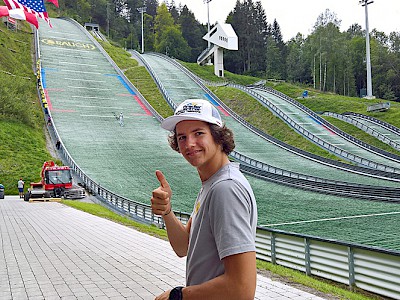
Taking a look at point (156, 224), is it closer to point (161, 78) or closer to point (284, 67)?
point (161, 78)

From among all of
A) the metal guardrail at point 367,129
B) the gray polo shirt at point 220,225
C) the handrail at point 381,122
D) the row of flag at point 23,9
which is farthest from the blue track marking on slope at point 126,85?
the gray polo shirt at point 220,225

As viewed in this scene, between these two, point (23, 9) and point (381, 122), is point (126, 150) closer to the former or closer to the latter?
point (23, 9)

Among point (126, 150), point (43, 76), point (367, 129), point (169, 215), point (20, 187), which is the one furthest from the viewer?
point (43, 76)

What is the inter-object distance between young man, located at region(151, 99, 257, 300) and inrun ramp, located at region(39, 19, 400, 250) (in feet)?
33.8

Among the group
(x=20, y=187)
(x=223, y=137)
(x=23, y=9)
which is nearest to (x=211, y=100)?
(x=20, y=187)

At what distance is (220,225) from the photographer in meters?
2.18

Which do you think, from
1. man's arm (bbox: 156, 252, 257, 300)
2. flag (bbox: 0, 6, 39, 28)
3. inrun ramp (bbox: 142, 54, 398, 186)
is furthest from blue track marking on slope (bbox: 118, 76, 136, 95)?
man's arm (bbox: 156, 252, 257, 300)

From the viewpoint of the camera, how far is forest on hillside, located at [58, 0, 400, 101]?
80312 mm

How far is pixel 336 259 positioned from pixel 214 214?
19.8 ft

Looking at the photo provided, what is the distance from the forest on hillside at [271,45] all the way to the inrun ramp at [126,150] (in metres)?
37.4

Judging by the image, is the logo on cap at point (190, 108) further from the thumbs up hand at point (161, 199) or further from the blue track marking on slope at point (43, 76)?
the blue track marking on slope at point (43, 76)

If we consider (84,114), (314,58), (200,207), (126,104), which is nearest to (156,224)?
(200,207)

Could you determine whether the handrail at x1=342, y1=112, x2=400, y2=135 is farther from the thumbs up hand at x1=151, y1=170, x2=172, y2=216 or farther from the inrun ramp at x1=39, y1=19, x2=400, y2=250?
the thumbs up hand at x1=151, y1=170, x2=172, y2=216

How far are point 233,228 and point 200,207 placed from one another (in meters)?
0.32
